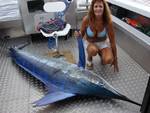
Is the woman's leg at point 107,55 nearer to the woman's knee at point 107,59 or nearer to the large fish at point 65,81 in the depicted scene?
the woman's knee at point 107,59

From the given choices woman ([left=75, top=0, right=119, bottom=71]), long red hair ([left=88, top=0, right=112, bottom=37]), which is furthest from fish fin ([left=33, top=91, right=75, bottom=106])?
long red hair ([left=88, top=0, right=112, bottom=37])

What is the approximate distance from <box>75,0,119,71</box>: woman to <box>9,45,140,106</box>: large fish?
0.26 m

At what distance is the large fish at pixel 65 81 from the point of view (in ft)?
3.71

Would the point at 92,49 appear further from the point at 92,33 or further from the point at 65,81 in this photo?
the point at 65,81

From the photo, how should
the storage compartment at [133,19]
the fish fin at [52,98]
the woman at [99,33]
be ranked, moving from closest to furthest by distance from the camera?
the fish fin at [52,98], the woman at [99,33], the storage compartment at [133,19]

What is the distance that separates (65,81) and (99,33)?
0.48 meters

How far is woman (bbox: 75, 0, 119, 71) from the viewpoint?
1377 millimetres

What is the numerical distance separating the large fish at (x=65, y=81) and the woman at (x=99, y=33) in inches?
10.3

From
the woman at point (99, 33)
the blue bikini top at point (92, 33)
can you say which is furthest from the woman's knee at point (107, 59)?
the blue bikini top at point (92, 33)

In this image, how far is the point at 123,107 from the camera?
1.15 m

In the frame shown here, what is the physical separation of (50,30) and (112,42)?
53 centimetres

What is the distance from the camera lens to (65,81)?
3.91 ft

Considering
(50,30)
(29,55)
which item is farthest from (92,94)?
(50,30)

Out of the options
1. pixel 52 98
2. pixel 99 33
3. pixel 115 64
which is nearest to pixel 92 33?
pixel 99 33
